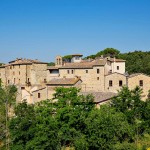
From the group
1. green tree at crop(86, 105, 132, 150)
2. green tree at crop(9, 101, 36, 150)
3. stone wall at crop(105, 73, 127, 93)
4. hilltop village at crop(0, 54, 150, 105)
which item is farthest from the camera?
stone wall at crop(105, 73, 127, 93)

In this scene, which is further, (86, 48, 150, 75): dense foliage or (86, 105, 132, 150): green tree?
(86, 48, 150, 75): dense foliage

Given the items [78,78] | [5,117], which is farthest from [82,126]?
[78,78]

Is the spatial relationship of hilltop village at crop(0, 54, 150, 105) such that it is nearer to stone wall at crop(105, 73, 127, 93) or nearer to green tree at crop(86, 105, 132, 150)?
stone wall at crop(105, 73, 127, 93)

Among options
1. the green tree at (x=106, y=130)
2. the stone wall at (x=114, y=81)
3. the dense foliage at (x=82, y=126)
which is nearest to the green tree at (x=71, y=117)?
the dense foliage at (x=82, y=126)

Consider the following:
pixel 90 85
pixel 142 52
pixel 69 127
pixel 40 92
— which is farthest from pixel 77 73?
pixel 142 52

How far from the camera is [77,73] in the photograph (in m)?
44.4

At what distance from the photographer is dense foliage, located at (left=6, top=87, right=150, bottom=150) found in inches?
989

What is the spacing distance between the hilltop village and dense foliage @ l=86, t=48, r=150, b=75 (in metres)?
16.8

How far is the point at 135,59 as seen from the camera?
2899 inches

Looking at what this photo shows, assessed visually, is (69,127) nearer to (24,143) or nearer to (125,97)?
(24,143)

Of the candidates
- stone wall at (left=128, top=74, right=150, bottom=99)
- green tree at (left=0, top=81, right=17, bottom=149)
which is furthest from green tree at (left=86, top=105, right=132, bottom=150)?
stone wall at (left=128, top=74, right=150, bottom=99)

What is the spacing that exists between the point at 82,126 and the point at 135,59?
1961 inches

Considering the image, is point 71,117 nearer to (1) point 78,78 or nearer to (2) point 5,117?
(2) point 5,117

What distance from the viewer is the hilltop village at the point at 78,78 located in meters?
39.7
